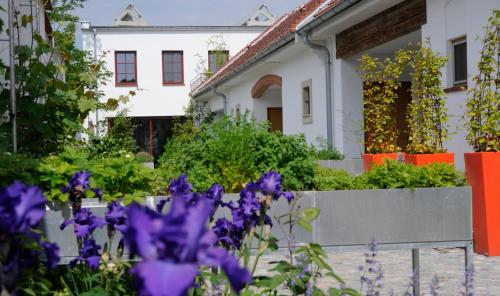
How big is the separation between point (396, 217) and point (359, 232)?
211 millimetres

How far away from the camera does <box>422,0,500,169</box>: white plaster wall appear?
24.6 ft

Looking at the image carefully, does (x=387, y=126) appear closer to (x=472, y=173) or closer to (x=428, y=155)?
(x=428, y=155)

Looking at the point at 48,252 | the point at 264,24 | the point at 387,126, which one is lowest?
the point at 48,252

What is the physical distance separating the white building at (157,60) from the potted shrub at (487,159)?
2138cm

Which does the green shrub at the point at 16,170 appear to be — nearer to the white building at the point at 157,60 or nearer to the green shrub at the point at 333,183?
the green shrub at the point at 333,183

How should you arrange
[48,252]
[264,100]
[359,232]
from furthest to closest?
1. [264,100]
2. [359,232]
3. [48,252]

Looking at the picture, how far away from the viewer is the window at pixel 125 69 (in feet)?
93.2

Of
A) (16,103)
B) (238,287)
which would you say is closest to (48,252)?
(238,287)

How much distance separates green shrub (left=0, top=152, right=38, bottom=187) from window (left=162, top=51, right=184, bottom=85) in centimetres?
2604

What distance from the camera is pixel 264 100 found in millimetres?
19375

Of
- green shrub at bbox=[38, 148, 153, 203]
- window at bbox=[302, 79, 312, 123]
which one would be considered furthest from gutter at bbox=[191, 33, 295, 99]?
green shrub at bbox=[38, 148, 153, 203]

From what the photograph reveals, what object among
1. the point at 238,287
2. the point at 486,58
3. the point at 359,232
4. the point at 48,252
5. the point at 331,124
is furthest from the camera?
the point at 331,124

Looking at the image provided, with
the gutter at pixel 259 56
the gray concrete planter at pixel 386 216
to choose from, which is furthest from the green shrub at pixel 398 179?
the gutter at pixel 259 56

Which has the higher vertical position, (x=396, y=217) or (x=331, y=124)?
(x=331, y=124)
